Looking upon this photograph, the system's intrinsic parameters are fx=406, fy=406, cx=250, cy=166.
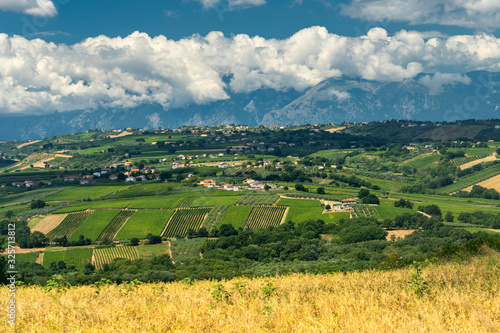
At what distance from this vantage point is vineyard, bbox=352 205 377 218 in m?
75.4

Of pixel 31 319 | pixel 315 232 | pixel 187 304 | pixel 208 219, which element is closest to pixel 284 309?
pixel 187 304

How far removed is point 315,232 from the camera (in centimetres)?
6469

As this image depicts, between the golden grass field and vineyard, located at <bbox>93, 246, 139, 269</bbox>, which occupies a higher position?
the golden grass field

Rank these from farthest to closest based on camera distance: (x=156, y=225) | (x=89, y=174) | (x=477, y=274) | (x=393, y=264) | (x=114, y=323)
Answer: (x=89, y=174) < (x=156, y=225) < (x=393, y=264) < (x=477, y=274) < (x=114, y=323)

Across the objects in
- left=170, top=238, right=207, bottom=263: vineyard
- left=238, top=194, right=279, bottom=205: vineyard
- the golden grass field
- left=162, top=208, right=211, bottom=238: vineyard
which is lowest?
left=170, top=238, right=207, bottom=263: vineyard

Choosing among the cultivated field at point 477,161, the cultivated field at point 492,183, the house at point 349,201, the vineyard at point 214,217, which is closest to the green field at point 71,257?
the vineyard at point 214,217

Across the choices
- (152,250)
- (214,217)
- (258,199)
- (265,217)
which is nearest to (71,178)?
(258,199)

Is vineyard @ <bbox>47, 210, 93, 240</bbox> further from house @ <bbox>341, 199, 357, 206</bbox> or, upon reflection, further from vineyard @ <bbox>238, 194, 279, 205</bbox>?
house @ <bbox>341, 199, 357, 206</bbox>

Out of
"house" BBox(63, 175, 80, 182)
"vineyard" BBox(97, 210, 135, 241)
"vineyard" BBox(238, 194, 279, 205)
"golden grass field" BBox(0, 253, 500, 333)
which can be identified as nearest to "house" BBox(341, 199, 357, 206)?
"vineyard" BBox(238, 194, 279, 205)

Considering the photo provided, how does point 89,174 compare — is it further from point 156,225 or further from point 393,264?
point 393,264

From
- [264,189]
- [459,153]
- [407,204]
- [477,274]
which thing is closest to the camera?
[477,274]

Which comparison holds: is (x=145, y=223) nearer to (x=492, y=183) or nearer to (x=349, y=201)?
(x=349, y=201)

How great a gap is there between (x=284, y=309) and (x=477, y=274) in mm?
7041

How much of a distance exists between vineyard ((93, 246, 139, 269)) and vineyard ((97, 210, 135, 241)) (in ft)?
19.9
